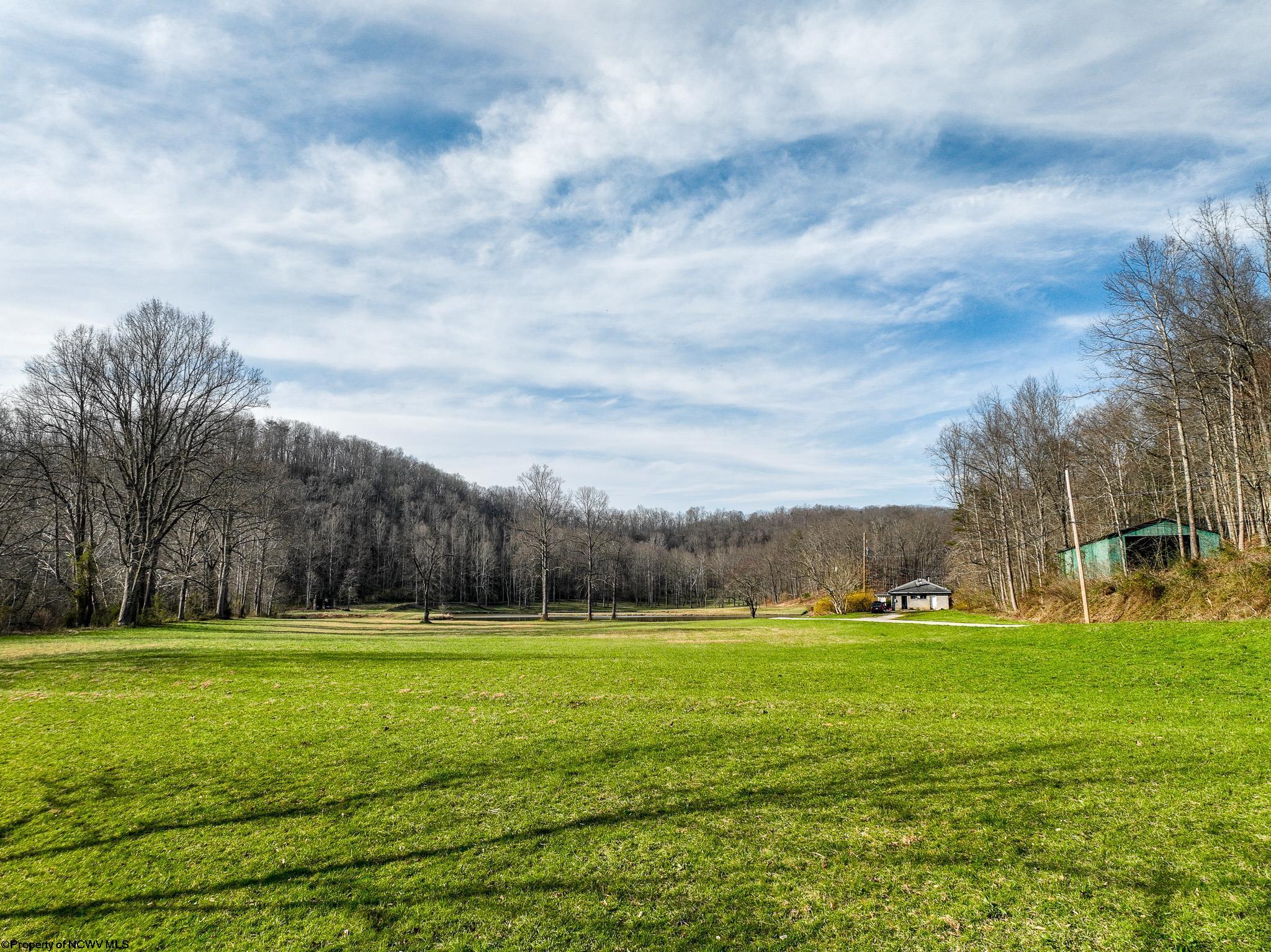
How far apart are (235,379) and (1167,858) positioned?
43.6 meters

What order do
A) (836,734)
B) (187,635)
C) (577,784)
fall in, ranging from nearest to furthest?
(577,784), (836,734), (187,635)

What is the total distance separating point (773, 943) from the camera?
13.2 ft

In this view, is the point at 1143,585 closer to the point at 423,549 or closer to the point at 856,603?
the point at 856,603

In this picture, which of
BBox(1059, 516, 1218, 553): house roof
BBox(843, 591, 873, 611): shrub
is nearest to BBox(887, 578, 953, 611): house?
BBox(843, 591, 873, 611): shrub

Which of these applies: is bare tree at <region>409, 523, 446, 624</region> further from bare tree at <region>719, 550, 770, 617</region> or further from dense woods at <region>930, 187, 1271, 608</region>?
dense woods at <region>930, 187, 1271, 608</region>

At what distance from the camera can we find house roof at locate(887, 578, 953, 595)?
6397cm

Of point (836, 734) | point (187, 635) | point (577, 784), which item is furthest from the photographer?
point (187, 635)

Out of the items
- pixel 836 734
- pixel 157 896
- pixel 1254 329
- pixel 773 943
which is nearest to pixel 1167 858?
pixel 773 943

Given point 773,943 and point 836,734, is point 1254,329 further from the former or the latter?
point 773,943

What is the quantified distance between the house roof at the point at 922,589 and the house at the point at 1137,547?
2493cm

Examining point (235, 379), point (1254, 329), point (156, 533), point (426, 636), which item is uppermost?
point (235, 379)

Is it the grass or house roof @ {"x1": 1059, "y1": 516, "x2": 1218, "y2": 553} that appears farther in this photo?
the grass

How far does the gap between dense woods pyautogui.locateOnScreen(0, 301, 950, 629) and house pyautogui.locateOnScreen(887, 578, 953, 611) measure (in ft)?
18.5

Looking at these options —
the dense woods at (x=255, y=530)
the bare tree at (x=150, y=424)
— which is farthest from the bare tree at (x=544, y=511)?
the bare tree at (x=150, y=424)
